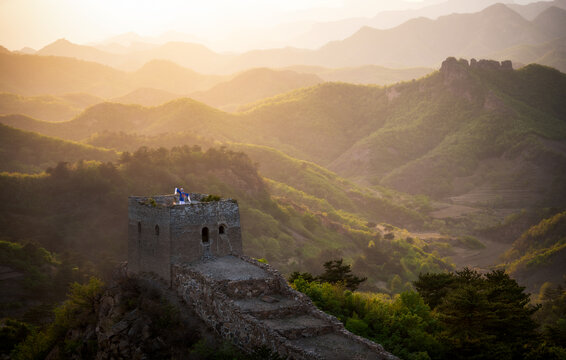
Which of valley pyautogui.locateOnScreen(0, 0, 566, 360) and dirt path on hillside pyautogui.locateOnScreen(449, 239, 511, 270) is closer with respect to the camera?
valley pyautogui.locateOnScreen(0, 0, 566, 360)

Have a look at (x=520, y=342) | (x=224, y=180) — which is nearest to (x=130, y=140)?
(x=224, y=180)

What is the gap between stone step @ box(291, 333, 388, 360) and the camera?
19.4 metres

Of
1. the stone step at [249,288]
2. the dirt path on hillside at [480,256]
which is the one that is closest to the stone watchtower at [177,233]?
the stone step at [249,288]

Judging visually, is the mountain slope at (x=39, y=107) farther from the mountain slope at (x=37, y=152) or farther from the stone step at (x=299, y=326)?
the stone step at (x=299, y=326)

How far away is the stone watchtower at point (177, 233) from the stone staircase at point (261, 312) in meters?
0.75

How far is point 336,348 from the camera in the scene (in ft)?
66.0

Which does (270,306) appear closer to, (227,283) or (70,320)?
(227,283)

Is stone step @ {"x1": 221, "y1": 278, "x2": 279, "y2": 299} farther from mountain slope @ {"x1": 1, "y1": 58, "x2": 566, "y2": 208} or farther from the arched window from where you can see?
mountain slope @ {"x1": 1, "y1": 58, "x2": 566, "y2": 208}

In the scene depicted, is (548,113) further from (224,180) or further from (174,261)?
(174,261)

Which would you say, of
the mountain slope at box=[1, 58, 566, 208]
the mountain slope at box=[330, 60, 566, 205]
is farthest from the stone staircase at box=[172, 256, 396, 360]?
the mountain slope at box=[330, 60, 566, 205]

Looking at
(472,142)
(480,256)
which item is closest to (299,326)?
(480,256)

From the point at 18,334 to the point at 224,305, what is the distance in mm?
22199

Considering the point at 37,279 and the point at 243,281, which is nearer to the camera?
the point at 243,281

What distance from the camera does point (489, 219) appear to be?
125 meters
